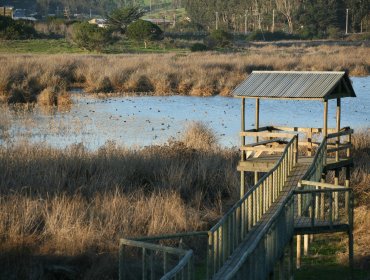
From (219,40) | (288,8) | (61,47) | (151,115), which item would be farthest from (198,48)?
(288,8)

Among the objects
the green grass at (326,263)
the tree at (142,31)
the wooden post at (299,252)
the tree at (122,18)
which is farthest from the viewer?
the tree at (122,18)

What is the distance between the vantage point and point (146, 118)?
108 ft

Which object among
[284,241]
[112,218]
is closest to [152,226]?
[112,218]

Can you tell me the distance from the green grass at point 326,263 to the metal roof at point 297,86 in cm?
272

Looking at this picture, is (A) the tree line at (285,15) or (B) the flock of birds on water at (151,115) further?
(A) the tree line at (285,15)

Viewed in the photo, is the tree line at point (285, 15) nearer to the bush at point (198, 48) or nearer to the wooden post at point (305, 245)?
the bush at point (198, 48)

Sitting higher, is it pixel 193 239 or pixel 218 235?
pixel 218 235

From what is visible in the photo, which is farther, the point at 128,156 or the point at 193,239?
the point at 128,156

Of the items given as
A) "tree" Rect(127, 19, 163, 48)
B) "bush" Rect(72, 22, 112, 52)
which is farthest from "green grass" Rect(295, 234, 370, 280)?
"tree" Rect(127, 19, 163, 48)

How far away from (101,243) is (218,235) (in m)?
3.49

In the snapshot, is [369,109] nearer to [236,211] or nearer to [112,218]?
[112,218]

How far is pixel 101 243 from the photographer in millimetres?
14367

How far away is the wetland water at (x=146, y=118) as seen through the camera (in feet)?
88.0

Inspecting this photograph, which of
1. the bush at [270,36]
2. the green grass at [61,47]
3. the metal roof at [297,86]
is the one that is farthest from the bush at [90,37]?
the metal roof at [297,86]
